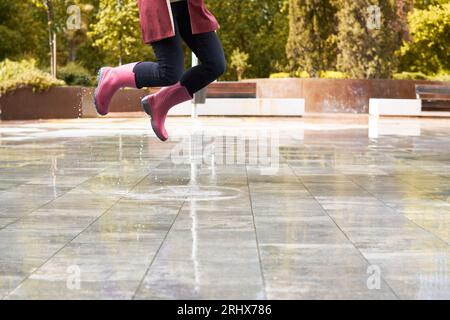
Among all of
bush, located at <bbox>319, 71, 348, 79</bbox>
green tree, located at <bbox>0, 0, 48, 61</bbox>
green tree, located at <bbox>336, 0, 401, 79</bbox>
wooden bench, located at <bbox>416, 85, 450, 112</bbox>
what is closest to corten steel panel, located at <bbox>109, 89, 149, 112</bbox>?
bush, located at <bbox>319, 71, 348, 79</bbox>

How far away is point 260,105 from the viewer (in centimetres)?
2842

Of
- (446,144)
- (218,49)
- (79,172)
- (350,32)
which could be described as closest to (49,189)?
(79,172)

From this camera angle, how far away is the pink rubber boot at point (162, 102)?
6.58 metres

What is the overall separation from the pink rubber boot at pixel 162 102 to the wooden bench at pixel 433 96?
2544 centimetres

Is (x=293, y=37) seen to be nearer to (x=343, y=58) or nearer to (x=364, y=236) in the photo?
(x=343, y=58)

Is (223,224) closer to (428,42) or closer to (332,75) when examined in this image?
(332,75)

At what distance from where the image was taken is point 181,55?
19.9ft

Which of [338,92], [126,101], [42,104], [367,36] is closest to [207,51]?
[42,104]

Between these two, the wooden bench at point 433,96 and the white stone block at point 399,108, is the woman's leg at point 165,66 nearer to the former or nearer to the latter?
the white stone block at point 399,108

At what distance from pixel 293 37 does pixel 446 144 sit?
19129 mm

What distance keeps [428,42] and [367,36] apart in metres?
15.5

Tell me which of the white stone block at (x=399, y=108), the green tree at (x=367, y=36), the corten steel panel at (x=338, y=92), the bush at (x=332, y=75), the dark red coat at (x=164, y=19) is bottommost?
the white stone block at (x=399, y=108)

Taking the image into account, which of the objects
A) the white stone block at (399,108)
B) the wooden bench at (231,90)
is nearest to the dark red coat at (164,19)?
the wooden bench at (231,90)

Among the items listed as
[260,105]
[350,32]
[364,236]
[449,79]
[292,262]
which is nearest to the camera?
[292,262]
